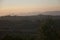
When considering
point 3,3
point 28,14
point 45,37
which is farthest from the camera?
point 3,3

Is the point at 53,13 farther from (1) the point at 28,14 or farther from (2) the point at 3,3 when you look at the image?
(2) the point at 3,3

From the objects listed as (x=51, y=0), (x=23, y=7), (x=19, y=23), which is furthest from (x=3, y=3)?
(x=51, y=0)

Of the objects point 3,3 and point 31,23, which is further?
point 3,3

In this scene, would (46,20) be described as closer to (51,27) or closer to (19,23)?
(51,27)

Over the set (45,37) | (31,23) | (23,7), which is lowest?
(45,37)

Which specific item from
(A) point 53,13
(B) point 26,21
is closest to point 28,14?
(B) point 26,21

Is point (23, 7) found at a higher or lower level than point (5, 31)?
higher

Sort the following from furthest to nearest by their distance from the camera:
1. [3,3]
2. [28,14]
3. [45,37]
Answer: [3,3] < [28,14] < [45,37]
